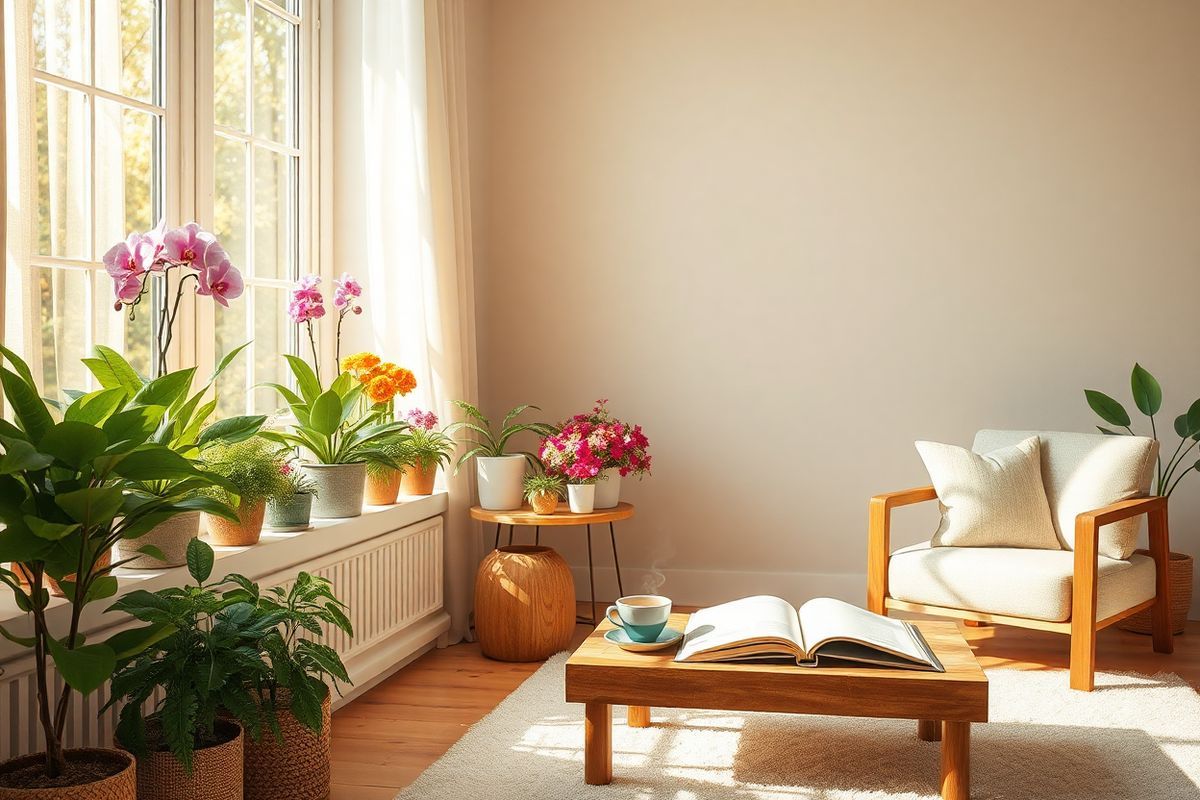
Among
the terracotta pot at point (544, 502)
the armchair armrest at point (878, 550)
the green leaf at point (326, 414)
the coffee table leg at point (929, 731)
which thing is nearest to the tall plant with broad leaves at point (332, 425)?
the green leaf at point (326, 414)

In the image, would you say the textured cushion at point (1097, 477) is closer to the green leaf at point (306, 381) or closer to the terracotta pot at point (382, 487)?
the terracotta pot at point (382, 487)

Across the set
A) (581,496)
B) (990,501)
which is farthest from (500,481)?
(990,501)

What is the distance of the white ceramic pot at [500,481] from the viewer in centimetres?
390

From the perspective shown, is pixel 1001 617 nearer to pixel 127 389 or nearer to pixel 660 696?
pixel 660 696

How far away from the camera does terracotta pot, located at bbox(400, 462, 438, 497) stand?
3.72 metres

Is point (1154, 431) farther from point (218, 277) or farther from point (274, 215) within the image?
point (218, 277)

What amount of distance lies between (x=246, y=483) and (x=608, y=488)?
158 centimetres

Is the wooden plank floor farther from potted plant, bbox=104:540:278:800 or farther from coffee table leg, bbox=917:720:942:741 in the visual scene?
coffee table leg, bbox=917:720:942:741

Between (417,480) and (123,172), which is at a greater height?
(123,172)

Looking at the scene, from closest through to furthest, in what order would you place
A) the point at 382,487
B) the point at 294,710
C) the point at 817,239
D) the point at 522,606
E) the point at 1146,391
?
1. the point at 294,710
2. the point at 382,487
3. the point at 522,606
4. the point at 1146,391
5. the point at 817,239

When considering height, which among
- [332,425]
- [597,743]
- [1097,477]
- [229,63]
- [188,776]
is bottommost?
[597,743]

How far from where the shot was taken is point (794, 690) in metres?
2.36

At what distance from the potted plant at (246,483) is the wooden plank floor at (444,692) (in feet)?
2.03

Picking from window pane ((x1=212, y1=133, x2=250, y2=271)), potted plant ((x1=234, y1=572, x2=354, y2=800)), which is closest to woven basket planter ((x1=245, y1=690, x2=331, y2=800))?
potted plant ((x1=234, y1=572, x2=354, y2=800))
